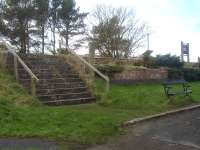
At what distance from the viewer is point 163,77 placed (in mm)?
22516

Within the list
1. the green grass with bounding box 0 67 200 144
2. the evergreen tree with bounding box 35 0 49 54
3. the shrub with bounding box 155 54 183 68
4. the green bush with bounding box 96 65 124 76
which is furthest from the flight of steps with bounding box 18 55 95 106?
the evergreen tree with bounding box 35 0 49 54

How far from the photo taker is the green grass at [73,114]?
8.65 m

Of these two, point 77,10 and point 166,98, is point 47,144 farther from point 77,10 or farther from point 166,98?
point 77,10

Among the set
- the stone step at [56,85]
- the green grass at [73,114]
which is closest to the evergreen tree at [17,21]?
the stone step at [56,85]

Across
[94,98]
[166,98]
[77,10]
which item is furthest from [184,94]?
[77,10]

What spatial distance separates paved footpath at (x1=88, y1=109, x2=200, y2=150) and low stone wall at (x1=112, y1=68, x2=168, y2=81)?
8.49 m

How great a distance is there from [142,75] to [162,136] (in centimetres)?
1215

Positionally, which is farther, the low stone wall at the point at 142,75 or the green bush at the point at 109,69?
the low stone wall at the point at 142,75

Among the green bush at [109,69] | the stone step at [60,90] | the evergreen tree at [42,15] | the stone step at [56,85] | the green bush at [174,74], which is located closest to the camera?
the stone step at [60,90]

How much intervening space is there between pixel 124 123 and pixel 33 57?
8.65m

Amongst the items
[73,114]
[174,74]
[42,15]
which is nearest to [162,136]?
[73,114]

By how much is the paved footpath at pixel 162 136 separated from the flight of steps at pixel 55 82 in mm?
4030

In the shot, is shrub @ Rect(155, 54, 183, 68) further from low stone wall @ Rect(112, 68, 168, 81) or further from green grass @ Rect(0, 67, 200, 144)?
green grass @ Rect(0, 67, 200, 144)

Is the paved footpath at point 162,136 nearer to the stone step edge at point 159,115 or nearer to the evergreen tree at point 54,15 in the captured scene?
the stone step edge at point 159,115
